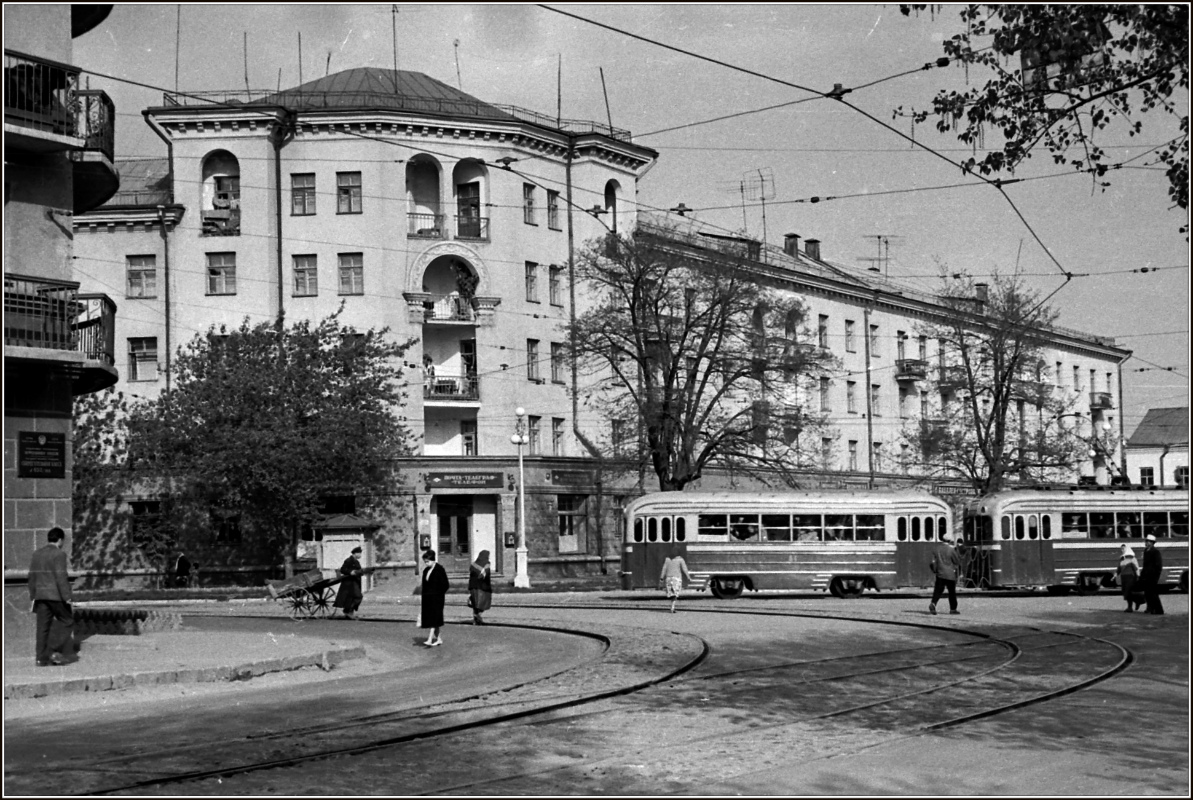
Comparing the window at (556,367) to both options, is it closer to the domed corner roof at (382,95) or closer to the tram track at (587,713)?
the domed corner roof at (382,95)

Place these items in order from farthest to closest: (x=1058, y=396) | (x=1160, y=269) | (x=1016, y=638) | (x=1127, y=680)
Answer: (x=1058, y=396)
(x=1160, y=269)
(x=1016, y=638)
(x=1127, y=680)

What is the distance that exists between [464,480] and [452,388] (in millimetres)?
3712

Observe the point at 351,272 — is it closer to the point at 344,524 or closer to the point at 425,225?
the point at 425,225

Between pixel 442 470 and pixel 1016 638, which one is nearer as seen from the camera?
pixel 1016 638

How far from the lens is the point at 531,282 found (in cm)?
5681

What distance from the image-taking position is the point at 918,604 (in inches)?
1436

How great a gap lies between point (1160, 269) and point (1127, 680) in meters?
27.4

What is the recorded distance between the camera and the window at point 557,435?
56678mm

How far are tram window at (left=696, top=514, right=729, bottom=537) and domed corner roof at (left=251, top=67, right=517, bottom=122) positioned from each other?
20.2 metres

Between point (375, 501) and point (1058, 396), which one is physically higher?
point (1058, 396)

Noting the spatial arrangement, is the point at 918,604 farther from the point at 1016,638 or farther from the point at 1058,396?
the point at 1058,396

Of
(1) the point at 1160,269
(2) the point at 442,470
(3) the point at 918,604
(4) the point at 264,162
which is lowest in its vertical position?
(3) the point at 918,604

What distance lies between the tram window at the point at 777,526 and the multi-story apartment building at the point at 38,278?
23707 mm

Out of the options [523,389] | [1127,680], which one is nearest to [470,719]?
[1127,680]
